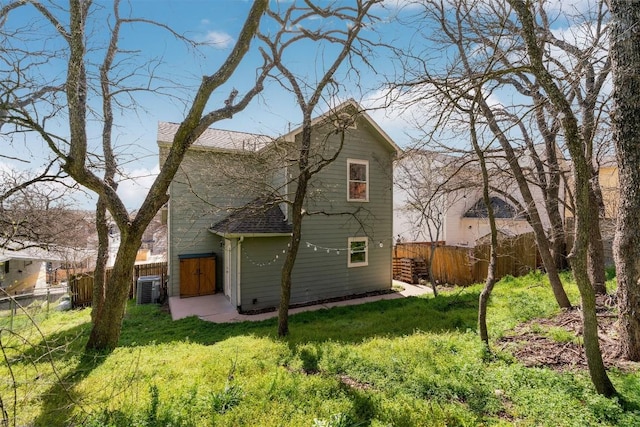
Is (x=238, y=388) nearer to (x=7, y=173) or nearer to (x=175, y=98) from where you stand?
(x=175, y=98)

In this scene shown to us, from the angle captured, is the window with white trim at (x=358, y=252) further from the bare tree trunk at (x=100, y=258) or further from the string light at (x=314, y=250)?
the bare tree trunk at (x=100, y=258)

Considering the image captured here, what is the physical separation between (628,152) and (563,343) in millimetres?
2929

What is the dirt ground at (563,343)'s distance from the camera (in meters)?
4.05

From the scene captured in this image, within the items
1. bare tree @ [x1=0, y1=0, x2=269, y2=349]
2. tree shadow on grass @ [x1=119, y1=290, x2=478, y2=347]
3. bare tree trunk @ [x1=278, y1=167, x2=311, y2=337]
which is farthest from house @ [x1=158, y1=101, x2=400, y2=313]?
bare tree @ [x1=0, y1=0, x2=269, y2=349]

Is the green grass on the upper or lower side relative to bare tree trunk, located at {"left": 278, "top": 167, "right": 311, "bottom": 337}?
lower

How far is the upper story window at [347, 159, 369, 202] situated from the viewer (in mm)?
11240

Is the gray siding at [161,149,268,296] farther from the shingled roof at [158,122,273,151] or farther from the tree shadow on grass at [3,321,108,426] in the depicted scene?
the tree shadow on grass at [3,321,108,426]

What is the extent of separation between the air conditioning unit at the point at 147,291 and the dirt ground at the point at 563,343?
36.3 ft

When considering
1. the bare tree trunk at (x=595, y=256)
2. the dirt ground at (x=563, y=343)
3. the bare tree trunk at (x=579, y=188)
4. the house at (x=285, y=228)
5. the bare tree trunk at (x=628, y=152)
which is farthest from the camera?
the house at (x=285, y=228)

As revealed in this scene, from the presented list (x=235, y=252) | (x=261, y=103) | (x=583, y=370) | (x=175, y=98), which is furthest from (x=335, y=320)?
(x=175, y=98)

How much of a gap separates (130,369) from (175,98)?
456cm

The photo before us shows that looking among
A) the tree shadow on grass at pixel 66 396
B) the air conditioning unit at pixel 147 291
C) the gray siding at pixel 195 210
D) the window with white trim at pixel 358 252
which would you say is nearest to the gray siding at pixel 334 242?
the window with white trim at pixel 358 252

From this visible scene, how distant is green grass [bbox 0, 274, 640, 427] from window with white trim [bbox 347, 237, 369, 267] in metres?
4.64

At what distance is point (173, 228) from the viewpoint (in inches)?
441
